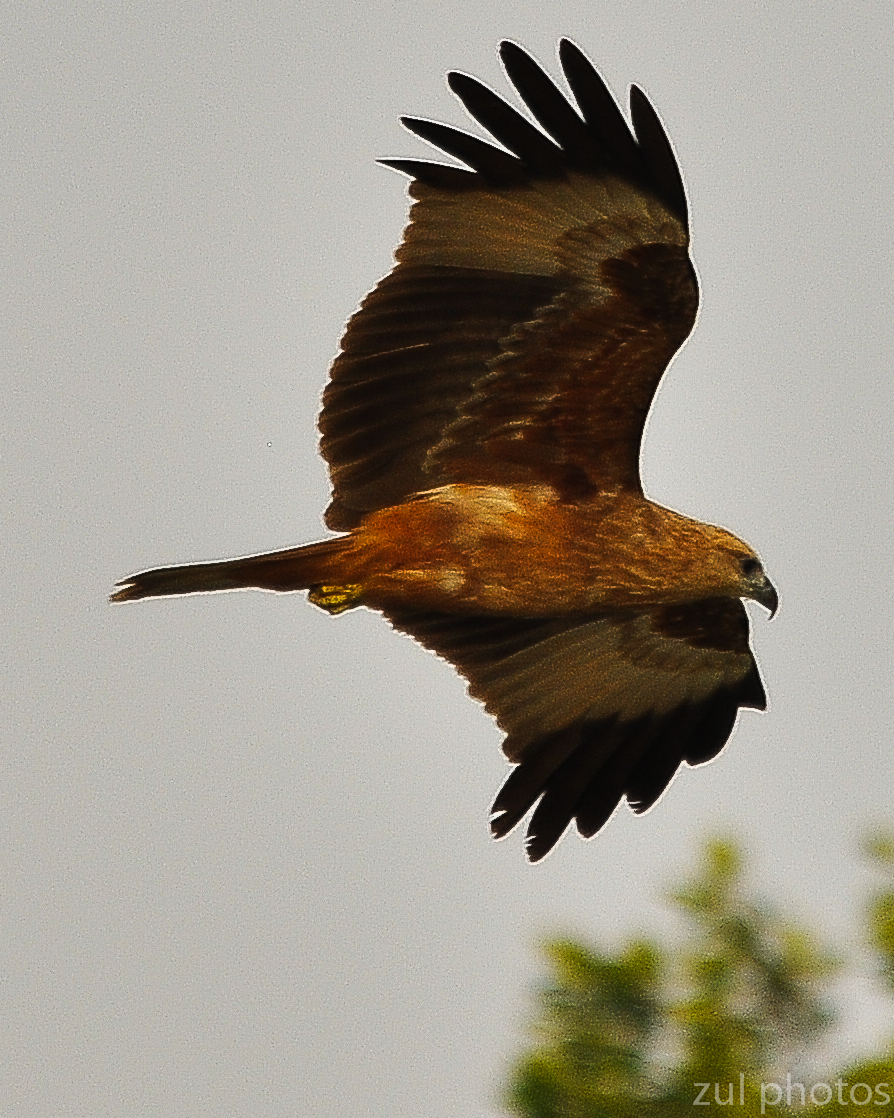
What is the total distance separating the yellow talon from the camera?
8.16 m

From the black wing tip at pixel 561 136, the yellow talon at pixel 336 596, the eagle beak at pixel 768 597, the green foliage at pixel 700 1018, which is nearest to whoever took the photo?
the green foliage at pixel 700 1018

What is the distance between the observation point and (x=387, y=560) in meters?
8.06

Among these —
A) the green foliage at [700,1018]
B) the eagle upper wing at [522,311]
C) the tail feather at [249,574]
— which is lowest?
the green foliage at [700,1018]

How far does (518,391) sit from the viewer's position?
8102 millimetres

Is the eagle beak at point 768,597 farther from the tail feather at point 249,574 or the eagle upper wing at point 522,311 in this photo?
the tail feather at point 249,574

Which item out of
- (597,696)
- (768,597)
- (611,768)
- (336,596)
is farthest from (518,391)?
(611,768)

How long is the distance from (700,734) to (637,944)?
8.62ft

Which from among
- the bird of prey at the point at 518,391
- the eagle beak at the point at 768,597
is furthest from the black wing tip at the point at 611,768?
the eagle beak at the point at 768,597

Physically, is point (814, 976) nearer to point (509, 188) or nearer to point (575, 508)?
point (575, 508)

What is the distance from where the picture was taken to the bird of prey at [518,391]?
756cm

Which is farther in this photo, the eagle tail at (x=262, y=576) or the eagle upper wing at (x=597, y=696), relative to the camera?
the eagle upper wing at (x=597, y=696)

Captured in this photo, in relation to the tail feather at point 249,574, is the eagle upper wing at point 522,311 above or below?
above

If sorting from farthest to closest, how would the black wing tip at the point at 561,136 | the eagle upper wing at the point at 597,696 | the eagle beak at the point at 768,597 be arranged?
the eagle upper wing at the point at 597,696 < the eagle beak at the point at 768,597 < the black wing tip at the point at 561,136

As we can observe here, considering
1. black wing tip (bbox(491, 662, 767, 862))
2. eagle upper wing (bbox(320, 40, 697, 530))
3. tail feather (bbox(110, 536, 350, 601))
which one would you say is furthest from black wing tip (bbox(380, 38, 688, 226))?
black wing tip (bbox(491, 662, 767, 862))
